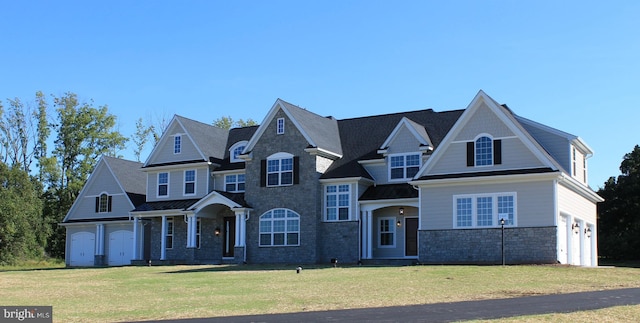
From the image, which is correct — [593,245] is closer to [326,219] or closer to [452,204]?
[452,204]

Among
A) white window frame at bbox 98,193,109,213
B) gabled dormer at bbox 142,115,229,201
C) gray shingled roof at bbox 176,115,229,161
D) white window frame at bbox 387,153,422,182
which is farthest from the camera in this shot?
white window frame at bbox 98,193,109,213

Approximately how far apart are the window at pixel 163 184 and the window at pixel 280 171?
28.0 feet

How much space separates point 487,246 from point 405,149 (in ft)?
26.3

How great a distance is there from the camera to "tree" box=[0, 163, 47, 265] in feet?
177

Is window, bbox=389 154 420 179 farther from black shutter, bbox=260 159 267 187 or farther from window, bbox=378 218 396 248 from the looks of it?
black shutter, bbox=260 159 267 187

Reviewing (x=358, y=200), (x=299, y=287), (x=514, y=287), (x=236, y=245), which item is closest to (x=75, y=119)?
(x=236, y=245)

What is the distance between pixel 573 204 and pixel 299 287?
1599cm

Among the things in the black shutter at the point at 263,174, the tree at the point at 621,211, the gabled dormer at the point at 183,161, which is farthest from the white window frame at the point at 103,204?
the tree at the point at 621,211

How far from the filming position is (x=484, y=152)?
3331 centimetres

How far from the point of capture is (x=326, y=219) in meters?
39.3

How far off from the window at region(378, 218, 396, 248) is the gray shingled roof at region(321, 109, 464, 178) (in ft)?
8.32

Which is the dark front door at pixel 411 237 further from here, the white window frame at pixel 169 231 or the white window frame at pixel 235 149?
the white window frame at pixel 169 231

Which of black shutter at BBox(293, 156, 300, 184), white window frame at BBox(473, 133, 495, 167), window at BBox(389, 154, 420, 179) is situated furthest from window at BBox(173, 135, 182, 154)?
white window frame at BBox(473, 133, 495, 167)

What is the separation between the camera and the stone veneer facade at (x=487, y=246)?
102ft
